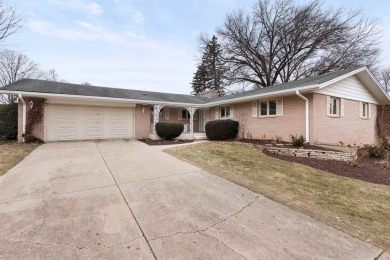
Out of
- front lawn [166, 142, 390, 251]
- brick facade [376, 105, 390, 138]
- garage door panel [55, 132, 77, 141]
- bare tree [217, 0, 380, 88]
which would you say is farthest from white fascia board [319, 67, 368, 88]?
garage door panel [55, 132, 77, 141]

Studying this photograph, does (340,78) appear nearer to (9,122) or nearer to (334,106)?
(334,106)

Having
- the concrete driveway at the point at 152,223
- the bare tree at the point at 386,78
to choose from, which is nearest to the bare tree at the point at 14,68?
the concrete driveway at the point at 152,223

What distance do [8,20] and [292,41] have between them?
23.9 meters

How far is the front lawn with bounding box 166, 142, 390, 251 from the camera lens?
3.05 metres

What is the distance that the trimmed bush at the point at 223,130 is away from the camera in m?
12.4

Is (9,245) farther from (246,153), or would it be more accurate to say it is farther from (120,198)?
(246,153)

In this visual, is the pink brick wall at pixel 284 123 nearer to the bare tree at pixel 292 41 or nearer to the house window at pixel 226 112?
the house window at pixel 226 112

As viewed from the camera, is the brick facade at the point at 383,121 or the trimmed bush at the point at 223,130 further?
the brick facade at the point at 383,121

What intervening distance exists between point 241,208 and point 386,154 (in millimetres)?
10392

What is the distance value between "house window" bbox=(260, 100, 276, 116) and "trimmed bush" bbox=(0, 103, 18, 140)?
1371 centimetres

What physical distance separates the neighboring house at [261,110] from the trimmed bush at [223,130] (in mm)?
787

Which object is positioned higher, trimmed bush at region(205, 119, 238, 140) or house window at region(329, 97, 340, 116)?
house window at region(329, 97, 340, 116)

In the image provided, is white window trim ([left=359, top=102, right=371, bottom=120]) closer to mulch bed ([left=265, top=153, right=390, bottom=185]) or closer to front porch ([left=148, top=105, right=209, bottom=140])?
mulch bed ([left=265, top=153, right=390, bottom=185])

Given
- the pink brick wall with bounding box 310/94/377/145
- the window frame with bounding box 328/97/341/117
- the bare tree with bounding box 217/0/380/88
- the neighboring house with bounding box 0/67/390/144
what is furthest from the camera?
the bare tree with bounding box 217/0/380/88
